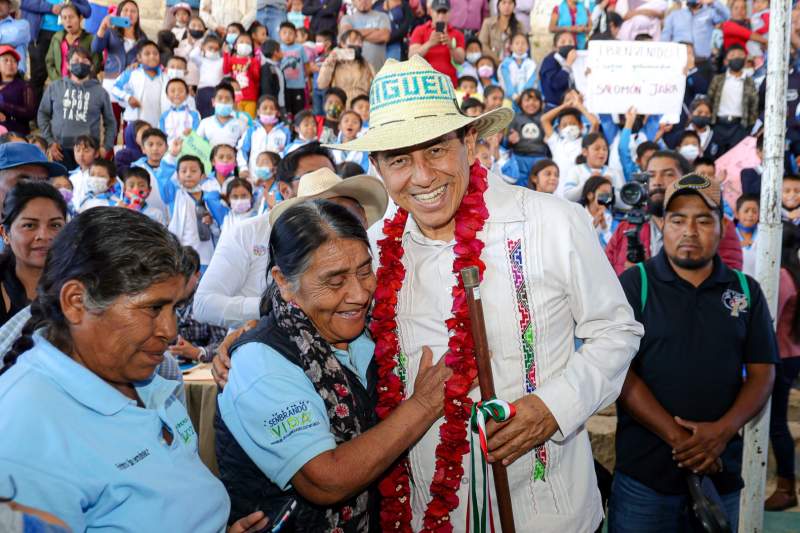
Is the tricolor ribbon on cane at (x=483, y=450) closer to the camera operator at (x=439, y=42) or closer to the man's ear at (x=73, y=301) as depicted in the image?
the man's ear at (x=73, y=301)

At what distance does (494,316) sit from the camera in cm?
227

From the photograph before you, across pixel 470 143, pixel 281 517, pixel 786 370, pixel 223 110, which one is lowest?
pixel 786 370

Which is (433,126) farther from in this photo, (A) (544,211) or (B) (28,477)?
(B) (28,477)

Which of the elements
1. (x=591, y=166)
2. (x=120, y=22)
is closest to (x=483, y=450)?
(x=591, y=166)

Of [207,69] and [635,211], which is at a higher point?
[207,69]

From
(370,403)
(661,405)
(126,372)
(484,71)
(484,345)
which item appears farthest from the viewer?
(484,71)

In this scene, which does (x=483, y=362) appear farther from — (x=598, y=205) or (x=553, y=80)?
(x=553, y=80)

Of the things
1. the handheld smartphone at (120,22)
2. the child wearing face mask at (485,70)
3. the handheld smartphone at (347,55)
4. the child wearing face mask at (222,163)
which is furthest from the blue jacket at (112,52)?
the child wearing face mask at (485,70)

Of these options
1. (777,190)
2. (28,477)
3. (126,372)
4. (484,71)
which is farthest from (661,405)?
(484,71)

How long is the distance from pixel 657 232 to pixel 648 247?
0.53ft

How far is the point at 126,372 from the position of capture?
5.64ft

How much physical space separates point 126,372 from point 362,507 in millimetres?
851

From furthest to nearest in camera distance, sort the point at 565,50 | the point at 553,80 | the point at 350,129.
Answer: the point at 565,50, the point at 553,80, the point at 350,129

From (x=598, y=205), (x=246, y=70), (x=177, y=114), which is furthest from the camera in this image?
(x=246, y=70)
